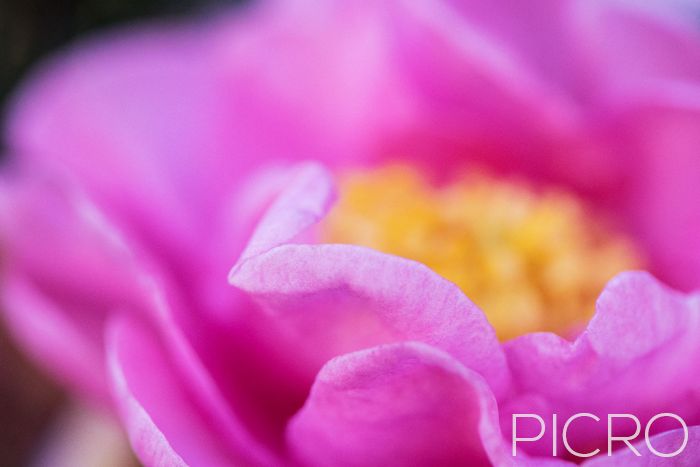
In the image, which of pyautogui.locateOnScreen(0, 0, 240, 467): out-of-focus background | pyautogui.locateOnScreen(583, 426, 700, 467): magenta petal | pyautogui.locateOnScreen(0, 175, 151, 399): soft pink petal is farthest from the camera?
pyautogui.locateOnScreen(0, 0, 240, 467): out-of-focus background

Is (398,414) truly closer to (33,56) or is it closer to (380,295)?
(380,295)

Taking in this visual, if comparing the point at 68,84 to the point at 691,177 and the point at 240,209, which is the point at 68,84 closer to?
the point at 240,209

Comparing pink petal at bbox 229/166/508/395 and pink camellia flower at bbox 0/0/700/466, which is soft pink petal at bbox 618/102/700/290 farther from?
pink petal at bbox 229/166/508/395

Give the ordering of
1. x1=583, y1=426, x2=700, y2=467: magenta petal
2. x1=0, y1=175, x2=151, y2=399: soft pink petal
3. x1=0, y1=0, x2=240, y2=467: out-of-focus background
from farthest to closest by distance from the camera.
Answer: x1=0, y1=0, x2=240, y2=467: out-of-focus background → x1=0, y1=175, x2=151, y2=399: soft pink petal → x1=583, y1=426, x2=700, y2=467: magenta petal

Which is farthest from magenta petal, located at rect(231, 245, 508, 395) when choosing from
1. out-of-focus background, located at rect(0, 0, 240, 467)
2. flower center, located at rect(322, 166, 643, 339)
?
out-of-focus background, located at rect(0, 0, 240, 467)

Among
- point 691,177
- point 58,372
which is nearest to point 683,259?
point 691,177

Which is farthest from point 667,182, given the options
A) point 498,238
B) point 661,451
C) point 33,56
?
point 33,56

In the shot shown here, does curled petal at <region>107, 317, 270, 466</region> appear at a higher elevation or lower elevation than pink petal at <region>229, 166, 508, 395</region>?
lower

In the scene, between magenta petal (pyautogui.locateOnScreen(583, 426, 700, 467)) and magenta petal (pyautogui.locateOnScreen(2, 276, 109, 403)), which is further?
magenta petal (pyautogui.locateOnScreen(2, 276, 109, 403))
